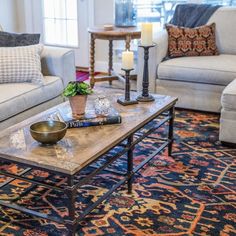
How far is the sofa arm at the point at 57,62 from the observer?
3.62 meters

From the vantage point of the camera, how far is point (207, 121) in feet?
12.6

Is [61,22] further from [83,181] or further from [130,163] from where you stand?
[83,181]

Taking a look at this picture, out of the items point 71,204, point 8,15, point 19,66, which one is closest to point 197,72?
point 19,66

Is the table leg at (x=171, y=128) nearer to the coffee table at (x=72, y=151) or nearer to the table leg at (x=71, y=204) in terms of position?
the coffee table at (x=72, y=151)

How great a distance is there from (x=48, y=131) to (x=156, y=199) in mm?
778

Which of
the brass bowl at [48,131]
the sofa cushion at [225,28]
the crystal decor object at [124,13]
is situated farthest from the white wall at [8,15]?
the brass bowl at [48,131]

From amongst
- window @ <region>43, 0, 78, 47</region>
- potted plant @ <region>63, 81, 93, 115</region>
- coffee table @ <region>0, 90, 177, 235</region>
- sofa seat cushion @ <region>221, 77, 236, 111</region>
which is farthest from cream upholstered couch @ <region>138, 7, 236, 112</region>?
window @ <region>43, 0, 78, 47</region>

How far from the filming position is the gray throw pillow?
3.58m

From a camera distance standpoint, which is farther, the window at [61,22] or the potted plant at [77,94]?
the window at [61,22]

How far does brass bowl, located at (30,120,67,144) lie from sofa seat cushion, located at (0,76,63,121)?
28.3 inches

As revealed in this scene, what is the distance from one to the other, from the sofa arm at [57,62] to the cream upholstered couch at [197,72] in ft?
2.40

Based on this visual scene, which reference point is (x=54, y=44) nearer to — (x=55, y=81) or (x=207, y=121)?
(x=55, y=81)

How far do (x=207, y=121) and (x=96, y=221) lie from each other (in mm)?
1824

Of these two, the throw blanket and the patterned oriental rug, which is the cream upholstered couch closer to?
the throw blanket
